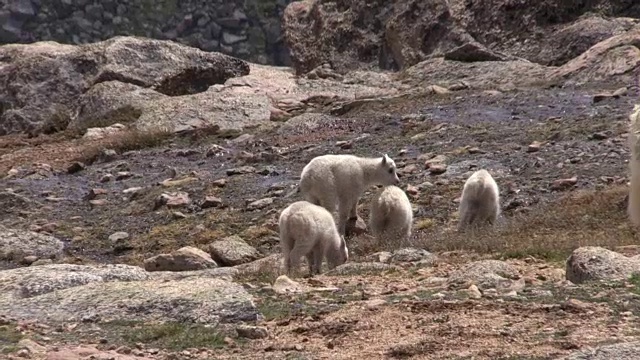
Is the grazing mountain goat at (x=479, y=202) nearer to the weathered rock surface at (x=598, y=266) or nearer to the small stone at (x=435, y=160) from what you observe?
the small stone at (x=435, y=160)

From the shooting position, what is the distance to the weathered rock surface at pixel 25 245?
14.0m

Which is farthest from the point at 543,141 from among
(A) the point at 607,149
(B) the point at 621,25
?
(B) the point at 621,25

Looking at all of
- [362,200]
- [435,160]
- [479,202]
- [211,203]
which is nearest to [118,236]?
[211,203]

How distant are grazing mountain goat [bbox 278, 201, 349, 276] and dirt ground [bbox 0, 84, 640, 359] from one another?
1.80 feet

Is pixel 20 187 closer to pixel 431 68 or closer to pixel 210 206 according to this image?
pixel 210 206

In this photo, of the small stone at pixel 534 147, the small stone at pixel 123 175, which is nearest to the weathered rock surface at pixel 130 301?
the small stone at pixel 534 147

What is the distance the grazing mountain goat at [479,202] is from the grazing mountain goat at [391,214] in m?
0.60

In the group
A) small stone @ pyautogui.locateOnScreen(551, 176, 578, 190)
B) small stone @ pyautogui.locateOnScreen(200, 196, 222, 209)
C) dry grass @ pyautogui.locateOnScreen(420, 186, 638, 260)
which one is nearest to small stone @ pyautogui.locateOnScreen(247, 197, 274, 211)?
small stone @ pyautogui.locateOnScreen(200, 196, 222, 209)

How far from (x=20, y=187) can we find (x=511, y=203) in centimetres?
806

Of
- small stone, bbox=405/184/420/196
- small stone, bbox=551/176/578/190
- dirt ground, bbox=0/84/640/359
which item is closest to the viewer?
dirt ground, bbox=0/84/640/359

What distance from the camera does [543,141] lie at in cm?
1697

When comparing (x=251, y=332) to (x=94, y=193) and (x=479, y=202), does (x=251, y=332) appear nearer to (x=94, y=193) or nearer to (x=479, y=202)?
(x=479, y=202)

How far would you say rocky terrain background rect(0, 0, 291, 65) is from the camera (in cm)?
5425

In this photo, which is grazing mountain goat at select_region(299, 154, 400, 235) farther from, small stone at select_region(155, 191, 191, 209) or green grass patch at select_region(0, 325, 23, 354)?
green grass patch at select_region(0, 325, 23, 354)
